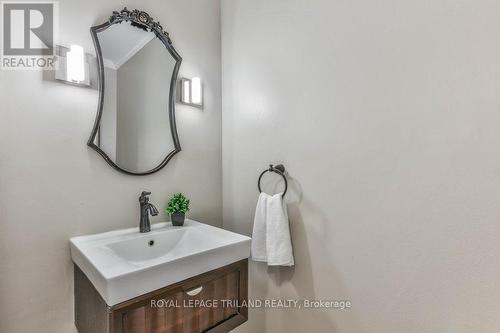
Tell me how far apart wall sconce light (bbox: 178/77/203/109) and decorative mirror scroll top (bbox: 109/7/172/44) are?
238 mm

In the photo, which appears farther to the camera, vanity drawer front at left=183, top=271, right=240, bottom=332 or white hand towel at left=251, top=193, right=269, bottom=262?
white hand towel at left=251, top=193, right=269, bottom=262

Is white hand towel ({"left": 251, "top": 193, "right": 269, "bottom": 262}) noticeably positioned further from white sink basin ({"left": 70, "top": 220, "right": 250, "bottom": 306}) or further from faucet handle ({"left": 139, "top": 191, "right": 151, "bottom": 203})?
faucet handle ({"left": 139, "top": 191, "right": 151, "bottom": 203})

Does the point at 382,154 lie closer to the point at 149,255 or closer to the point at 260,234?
the point at 260,234

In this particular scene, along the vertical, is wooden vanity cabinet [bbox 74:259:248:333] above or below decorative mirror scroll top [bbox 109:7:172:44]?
below

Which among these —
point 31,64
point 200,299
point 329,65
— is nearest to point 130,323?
point 200,299

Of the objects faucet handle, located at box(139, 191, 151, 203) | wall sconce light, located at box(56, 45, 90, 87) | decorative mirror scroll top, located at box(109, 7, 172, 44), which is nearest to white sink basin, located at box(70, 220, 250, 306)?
faucet handle, located at box(139, 191, 151, 203)

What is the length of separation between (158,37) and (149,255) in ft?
3.86

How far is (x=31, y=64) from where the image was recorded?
102cm

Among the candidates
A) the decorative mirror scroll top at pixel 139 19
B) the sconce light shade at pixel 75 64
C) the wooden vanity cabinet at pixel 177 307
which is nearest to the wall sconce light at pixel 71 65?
the sconce light shade at pixel 75 64

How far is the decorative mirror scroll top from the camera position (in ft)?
4.02

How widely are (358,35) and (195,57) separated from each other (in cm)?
96

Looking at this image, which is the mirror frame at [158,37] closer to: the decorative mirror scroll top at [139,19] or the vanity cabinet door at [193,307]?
the decorative mirror scroll top at [139,19]

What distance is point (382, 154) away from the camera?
3.37ft

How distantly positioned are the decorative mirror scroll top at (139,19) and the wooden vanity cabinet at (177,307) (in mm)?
1203
